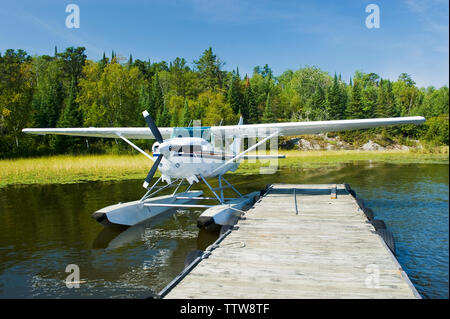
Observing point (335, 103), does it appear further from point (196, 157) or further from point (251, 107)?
point (196, 157)

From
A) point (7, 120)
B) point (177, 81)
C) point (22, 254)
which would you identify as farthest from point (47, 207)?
point (177, 81)

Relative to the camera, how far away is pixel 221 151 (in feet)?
29.0

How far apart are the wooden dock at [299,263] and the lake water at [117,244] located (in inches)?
32.9

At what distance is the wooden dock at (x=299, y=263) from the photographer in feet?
11.0

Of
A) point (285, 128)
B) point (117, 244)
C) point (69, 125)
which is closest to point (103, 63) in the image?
point (69, 125)

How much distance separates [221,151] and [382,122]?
12.8 feet

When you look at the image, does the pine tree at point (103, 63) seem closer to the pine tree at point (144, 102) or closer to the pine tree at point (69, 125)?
the pine tree at point (144, 102)

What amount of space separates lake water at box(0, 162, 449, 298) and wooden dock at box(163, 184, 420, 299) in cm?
84

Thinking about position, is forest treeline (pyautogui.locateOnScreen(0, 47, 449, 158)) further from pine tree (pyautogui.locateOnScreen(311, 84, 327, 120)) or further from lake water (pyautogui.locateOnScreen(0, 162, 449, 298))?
lake water (pyautogui.locateOnScreen(0, 162, 449, 298))

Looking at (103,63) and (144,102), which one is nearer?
(144,102)

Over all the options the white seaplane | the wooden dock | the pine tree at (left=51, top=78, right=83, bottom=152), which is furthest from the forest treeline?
the wooden dock

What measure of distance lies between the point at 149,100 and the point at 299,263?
4125 cm

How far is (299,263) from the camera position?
417cm

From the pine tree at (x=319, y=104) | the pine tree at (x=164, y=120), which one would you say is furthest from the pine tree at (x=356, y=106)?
the pine tree at (x=164, y=120)
